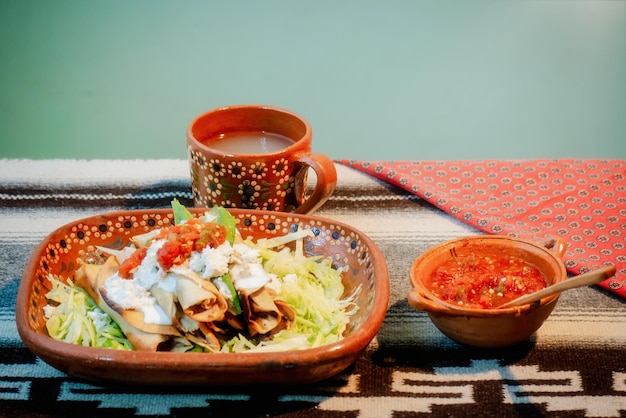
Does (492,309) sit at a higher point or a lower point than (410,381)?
higher

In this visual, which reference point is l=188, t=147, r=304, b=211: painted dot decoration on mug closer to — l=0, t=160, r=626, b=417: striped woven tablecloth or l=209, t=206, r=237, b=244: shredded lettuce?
l=209, t=206, r=237, b=244: shredded lettuce

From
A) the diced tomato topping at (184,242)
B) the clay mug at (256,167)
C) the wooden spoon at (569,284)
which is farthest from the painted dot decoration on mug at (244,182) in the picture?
the wooden spoon at (569,284)

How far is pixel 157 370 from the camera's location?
82 centimetres

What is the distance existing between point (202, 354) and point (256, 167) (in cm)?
44

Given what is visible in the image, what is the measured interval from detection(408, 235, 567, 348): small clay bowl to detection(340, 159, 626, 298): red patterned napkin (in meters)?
0.20

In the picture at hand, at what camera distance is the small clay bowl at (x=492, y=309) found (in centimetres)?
94

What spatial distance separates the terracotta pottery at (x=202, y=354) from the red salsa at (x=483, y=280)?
0.11 m

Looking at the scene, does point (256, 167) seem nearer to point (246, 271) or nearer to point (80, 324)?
point (246, 271)

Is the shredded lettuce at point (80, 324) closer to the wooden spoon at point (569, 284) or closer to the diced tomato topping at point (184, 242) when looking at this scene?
the diced tomato topping at point (184, 242)

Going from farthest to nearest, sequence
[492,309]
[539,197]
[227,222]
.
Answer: [539,197], [227,222], [492,309]

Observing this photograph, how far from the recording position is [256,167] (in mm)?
1182

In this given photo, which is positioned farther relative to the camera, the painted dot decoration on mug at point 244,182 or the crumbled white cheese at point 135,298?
the painted dot decoration on mug at point 244,182

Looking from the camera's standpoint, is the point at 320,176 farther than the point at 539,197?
No

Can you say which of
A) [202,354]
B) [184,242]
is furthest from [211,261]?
[202,354]
